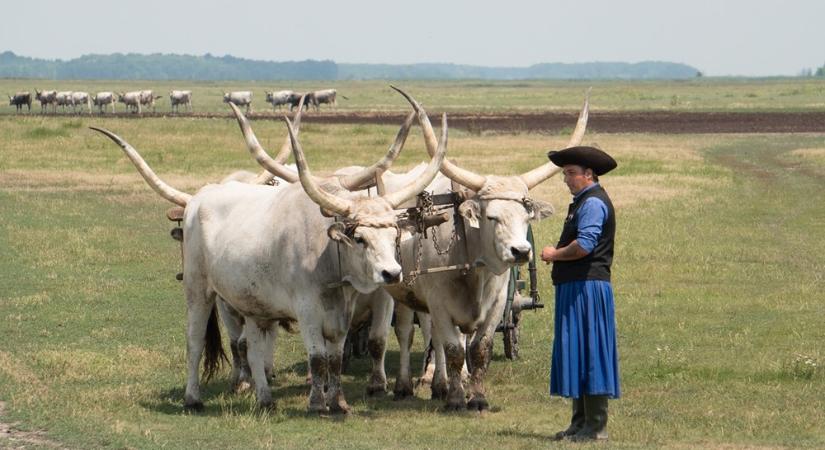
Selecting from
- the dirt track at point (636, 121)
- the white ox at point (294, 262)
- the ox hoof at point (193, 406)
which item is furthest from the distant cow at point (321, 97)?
the ox hoof at point (193, 406)

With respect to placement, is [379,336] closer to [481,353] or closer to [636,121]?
[481,353]

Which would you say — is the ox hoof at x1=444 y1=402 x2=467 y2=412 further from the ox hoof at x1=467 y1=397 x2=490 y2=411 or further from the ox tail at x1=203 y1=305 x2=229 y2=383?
the ox tail at x1=203 y1=305 x2=229 y2=383

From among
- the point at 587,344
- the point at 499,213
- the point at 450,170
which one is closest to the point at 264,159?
the point at 450,170

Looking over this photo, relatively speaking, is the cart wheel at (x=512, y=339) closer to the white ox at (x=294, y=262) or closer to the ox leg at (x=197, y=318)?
the white ox at (x=294, y=262)

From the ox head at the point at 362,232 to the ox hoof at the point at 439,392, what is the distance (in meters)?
1.71

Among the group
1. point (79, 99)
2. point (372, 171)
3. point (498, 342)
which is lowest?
point (79, 99)

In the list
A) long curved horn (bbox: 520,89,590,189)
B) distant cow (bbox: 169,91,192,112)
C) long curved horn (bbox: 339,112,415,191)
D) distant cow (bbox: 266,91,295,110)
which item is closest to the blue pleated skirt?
Answer: long curved horn (bbox: 520,89,590,189)

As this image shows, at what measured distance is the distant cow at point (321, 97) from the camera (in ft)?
270

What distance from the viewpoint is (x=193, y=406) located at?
10.4 m

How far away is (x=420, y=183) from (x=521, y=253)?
954 mm

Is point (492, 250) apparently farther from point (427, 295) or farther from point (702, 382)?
point (702, 382)

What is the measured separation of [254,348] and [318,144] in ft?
104

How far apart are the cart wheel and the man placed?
332 cm

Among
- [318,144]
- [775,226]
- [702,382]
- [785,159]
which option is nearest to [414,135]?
[318,144]
